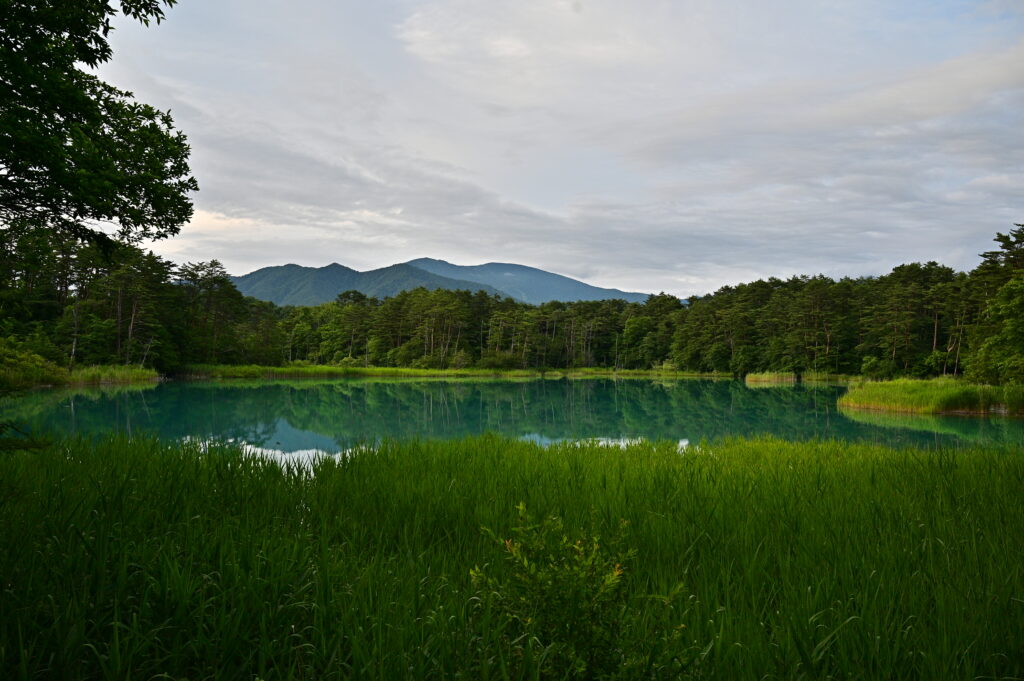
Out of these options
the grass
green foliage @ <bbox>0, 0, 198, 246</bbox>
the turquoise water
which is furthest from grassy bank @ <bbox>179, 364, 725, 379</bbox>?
green foliage @ <bbox>0, 0, 198, 246</bbox>

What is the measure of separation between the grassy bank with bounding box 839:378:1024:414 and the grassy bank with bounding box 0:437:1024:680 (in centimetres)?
1974

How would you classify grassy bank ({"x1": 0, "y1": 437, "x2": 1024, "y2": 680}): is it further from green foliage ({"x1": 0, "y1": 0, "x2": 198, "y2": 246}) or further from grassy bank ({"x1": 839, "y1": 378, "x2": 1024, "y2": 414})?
grassy bank ({"x1": 839, "y1": 378, "x2": 1024, "y2": 414})

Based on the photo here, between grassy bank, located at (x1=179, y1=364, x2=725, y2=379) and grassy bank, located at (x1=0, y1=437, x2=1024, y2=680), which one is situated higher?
grassy bank, located at (x1=0, y1=437, x2=1024, y2=680)

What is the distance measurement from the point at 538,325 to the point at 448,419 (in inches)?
2156

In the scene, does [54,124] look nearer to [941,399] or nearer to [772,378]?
[941,399]

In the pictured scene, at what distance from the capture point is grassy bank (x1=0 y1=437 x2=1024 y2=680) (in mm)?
2209

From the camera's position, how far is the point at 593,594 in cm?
212

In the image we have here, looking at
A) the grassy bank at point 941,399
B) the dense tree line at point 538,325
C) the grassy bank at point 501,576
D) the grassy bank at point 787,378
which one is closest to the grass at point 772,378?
the grassy bank at point 787,378

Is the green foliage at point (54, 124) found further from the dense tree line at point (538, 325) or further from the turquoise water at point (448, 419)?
the turquoise water at point (448, 419)

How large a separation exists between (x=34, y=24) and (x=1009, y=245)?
3893cm

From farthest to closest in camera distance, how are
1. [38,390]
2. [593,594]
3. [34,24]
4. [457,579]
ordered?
[38,390]
[34,24]
[457,579]
[593,594]

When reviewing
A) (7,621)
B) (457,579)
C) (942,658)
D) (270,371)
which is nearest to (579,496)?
(457,579)

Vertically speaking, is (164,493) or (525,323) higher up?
(525,323)

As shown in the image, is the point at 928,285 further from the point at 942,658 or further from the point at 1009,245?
the point at 942,658
